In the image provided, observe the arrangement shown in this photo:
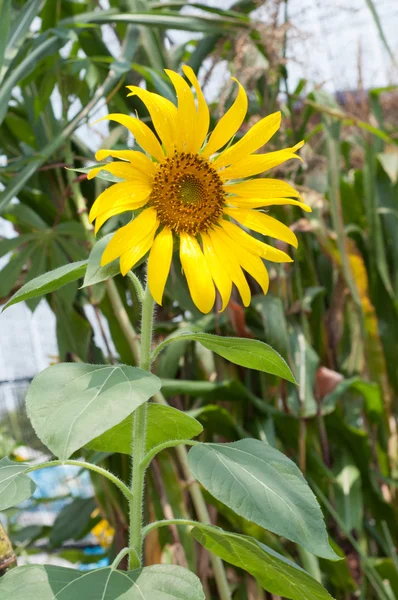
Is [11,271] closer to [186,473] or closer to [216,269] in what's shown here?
[186,473]

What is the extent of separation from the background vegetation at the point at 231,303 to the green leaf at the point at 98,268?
1.29 feet

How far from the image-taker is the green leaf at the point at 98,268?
1.20 ft

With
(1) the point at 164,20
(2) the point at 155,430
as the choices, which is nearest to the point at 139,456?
(2) the point at 155,430

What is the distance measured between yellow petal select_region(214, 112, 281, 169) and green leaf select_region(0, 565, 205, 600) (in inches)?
8.9

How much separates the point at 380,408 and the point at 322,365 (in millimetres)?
140

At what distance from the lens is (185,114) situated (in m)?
0.39

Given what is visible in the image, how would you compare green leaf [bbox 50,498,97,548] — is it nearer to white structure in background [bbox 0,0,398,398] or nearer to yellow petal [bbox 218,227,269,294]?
white structure in background [bbox 0,0,398,398]

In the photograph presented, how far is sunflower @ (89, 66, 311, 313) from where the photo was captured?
377mm

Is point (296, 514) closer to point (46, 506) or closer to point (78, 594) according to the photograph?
point (78, 594)

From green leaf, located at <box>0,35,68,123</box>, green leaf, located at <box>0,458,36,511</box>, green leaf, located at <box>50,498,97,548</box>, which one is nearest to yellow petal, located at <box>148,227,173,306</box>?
green leaf, located at <box>0,458,36,511</box>

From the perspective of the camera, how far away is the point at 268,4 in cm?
97

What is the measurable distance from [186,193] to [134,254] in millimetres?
66

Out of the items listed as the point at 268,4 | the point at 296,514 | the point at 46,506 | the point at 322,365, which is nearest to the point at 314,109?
the point at 268,4

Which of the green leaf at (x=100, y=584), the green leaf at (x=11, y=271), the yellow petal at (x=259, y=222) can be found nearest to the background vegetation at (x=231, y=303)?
the green leaf at (x=11, y=271)
